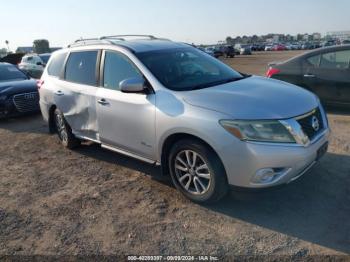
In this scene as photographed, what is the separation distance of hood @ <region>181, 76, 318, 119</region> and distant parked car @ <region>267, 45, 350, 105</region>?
3577 mm

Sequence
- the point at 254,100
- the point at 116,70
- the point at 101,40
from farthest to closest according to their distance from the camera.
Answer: the point at 101,40, the point at 116,70, the point at 254,100

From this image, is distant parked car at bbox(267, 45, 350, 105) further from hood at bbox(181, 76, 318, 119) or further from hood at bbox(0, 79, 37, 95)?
hood at bbox(0, 79, 37, 95)

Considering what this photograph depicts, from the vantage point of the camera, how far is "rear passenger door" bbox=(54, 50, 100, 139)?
526 cm

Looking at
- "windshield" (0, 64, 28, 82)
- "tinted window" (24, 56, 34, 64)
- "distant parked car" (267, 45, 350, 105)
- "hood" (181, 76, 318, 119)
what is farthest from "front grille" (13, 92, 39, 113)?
"tinted window" (24, 56, 34, 64)

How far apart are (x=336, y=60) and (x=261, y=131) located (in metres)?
4.99

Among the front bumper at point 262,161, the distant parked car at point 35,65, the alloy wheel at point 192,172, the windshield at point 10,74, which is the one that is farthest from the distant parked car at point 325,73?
the distant parked car at point 35,65

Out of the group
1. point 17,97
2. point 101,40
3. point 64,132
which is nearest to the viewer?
point 101,40

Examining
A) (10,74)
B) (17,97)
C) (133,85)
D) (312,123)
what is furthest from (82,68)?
(10,74)

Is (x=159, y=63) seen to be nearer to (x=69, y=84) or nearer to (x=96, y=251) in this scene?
(x=69, y=84)

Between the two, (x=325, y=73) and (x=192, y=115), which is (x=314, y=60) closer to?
(x=325, y=73)

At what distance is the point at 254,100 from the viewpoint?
3.81 metres

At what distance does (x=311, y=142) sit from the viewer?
3748 mm

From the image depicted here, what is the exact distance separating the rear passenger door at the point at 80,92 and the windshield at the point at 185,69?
3.38 feet

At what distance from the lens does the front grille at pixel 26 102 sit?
9.47 metres
